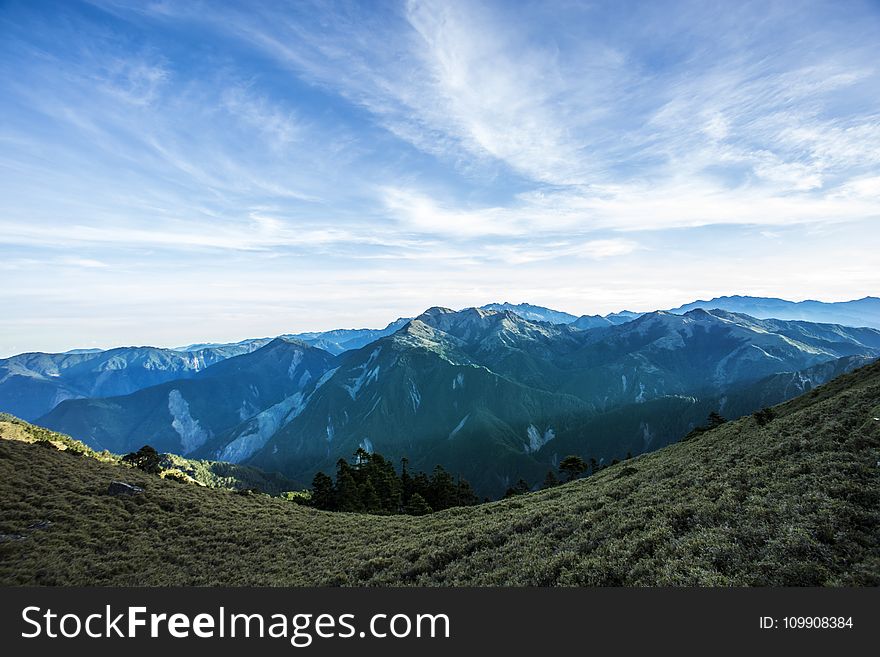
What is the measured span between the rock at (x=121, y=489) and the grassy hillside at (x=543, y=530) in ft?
2.47

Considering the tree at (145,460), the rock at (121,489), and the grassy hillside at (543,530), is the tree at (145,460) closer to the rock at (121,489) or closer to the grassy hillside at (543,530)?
the grassy hillside at (543,530)

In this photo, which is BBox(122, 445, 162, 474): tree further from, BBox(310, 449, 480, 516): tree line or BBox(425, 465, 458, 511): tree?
BBox(425, 465, 458, 511): tree

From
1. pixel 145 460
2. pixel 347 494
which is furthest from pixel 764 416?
pixel 145 460

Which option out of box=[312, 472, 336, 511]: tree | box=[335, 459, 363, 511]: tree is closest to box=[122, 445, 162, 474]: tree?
box=[312, 472, 336, 511]: tree

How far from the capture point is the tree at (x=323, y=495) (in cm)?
6988

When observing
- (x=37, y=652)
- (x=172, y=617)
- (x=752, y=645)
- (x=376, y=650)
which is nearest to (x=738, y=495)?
(x=752, y=645)

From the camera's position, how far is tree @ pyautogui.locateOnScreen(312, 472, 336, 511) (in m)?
69.9

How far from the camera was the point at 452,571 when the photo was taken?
58.8ft

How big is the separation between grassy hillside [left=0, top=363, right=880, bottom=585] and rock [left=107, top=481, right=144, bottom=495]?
0.75 metres

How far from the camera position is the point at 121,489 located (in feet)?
114

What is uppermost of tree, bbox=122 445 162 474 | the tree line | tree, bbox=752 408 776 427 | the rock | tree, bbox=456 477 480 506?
tree, bbox=752 408 776 427

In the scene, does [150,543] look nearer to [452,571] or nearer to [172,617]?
[172,617]

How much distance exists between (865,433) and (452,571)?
22220 millimetres

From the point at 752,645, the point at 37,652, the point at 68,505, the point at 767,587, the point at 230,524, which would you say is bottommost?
the point at 230,524
